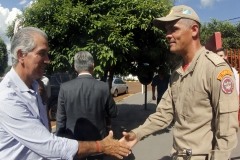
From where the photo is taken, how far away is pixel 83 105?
361 cm

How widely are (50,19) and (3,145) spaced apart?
3917 millimetres

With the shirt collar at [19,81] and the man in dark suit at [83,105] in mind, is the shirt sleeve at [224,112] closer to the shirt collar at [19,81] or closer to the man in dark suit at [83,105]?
the shirt collar at [19,81]

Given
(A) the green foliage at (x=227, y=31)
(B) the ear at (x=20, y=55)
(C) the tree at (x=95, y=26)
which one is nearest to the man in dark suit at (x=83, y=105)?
(C) the tree at (x=95, y=26)

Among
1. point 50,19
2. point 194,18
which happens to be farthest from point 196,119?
point 50,19

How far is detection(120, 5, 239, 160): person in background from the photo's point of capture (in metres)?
Answer: 1.94

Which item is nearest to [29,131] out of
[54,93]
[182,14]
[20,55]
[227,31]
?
[20,55]

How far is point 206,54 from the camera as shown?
2.21 meters

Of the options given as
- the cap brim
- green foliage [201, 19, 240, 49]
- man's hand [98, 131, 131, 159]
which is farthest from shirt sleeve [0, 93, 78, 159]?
green foliage [201, 19, 240, 49]

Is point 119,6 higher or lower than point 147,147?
higher

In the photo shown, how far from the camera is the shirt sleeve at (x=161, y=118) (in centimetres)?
262

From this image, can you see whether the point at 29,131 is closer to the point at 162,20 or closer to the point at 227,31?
the point at 162,20

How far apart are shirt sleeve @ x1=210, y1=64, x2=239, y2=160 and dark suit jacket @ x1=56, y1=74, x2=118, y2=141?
6.27 ft

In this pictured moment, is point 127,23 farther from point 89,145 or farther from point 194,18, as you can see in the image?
point 89,145

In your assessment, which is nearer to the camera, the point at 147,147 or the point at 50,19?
the point at 50,19
